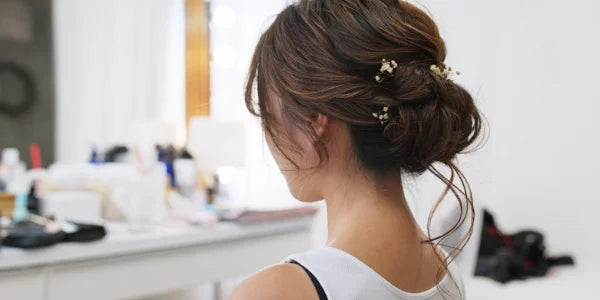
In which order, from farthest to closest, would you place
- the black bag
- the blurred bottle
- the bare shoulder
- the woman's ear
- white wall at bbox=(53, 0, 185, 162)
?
white wall at bbox=(53, 0, 185, 162) < the blurred bottle < the black bag < the woman's ear < the bare shoulder

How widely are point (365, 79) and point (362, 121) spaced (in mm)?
40

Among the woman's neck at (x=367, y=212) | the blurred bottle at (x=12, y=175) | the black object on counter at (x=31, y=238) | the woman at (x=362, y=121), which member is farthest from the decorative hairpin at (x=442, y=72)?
the blurred bottle at (x=12, y=175)

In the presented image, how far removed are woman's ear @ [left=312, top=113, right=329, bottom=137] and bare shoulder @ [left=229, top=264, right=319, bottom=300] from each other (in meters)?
0.14

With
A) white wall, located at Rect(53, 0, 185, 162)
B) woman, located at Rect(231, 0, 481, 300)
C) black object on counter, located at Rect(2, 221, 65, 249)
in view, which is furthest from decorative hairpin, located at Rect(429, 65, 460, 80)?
white wall, located at Rect(53, 0, 185, 162)

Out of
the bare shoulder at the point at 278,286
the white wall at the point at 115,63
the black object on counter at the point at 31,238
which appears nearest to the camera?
the bare shoulder at the point at 278,286

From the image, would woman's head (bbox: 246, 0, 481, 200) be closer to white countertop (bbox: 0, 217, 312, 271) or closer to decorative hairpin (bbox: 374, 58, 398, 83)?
decorative hairpin (bbox: 374, 58, 398, 83)

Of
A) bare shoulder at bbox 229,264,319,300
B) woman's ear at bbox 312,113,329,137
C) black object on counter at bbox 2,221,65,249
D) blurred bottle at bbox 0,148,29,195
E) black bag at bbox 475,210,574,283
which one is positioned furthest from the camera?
blurred bottle at bbox 0,148,29,195

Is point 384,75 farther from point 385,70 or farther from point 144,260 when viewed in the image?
point 144,260

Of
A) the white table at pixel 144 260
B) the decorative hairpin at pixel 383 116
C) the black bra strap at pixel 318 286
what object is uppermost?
the decorative hairpin at pixel 383 116

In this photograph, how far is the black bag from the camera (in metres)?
1.26

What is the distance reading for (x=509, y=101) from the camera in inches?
58.8

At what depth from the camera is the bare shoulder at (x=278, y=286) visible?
0.42 metres

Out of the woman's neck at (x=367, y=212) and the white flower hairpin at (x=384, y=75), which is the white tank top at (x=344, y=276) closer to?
the woman's neck at (x=367, y=212)

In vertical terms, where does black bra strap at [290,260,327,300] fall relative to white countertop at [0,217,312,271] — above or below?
above
